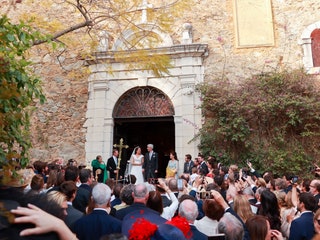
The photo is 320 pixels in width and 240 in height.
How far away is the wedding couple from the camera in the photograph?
848cm

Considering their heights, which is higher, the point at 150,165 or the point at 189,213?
the point at 150,165

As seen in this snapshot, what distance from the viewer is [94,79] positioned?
34.8 feet

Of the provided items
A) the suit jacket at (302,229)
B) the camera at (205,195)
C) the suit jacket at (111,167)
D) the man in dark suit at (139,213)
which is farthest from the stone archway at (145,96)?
the man in dark suit at (139,213)

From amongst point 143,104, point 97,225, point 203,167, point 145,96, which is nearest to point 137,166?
point 203,167

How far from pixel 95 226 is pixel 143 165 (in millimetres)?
6575

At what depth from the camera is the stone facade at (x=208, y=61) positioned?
32.8 feet

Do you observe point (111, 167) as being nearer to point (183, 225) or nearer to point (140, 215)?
point (140, 215)

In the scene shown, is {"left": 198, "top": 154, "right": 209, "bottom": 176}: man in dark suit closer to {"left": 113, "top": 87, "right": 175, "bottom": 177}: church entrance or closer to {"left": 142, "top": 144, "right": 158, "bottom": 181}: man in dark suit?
{"left": 142, "top": 144, "right": 158, "bottom": 181}: man in dark suit

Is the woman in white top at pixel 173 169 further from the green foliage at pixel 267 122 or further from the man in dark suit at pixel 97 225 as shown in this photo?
the man in dark suit at pixel 97 225

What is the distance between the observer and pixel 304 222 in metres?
2.88

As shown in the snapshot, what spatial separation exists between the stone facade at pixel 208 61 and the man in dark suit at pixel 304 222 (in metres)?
6.47

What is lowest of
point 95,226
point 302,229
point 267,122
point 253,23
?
point 302,229

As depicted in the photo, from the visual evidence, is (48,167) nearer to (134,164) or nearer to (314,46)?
(134,164)

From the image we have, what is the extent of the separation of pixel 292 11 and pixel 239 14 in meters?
1.85
